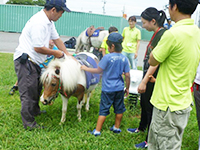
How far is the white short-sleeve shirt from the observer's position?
2.88 m

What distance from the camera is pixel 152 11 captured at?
255 centimetres

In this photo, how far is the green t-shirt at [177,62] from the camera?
5.80 ft

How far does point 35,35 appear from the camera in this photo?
287 centimetres

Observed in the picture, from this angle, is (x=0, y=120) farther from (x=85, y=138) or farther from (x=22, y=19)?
(x=22, y=19)

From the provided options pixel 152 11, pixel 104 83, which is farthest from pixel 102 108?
pixel 152 11

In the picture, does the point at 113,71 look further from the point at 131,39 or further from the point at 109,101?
the point at 131,39

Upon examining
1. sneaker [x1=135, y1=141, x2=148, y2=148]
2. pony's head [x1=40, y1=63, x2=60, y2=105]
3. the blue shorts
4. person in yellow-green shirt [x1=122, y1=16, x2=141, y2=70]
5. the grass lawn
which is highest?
person in yellow-green shirt [x1=122, y1=16, x2=141, y2=70]

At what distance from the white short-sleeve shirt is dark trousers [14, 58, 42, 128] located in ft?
0.43

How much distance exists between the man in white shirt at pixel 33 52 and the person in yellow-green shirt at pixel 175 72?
5.46 ft

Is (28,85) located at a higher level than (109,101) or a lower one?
higher

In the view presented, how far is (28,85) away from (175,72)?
2.12 meters

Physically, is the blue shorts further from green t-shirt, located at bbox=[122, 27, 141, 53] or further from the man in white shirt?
green t-shirt, located at bbox=[122, 27, 141, 53]

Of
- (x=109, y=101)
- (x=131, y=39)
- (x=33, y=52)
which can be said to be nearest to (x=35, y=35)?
(x=33, y=52)

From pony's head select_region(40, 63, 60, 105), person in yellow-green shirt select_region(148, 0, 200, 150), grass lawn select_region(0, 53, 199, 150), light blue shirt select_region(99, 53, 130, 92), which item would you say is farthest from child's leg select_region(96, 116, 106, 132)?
person in yellow-green shirt select_region(148, 0, 200, 150)
